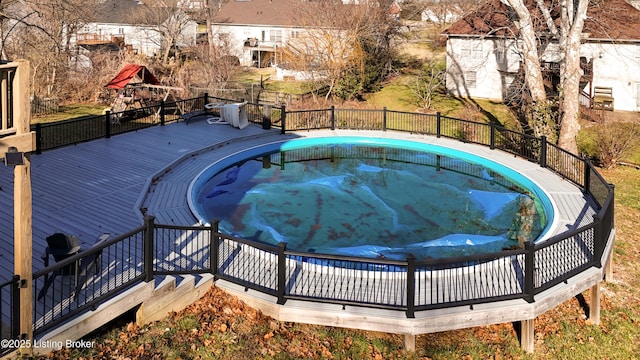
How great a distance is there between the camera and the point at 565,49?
1786cm

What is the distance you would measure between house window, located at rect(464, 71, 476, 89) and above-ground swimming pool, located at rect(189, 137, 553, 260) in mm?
12052

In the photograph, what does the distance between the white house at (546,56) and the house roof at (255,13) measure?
2175 centimetres

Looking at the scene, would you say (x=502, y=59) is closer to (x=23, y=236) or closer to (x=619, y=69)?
(x=619, y=69)

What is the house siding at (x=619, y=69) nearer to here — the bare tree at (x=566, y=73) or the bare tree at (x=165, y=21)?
the bare tree at (x=566, y=73)

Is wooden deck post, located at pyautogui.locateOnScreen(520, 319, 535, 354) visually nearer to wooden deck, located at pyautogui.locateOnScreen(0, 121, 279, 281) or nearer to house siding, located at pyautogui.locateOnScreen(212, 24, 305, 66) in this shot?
wooden deck, located at pyautogui.locateOnScreen(0, 121, 279, 281)

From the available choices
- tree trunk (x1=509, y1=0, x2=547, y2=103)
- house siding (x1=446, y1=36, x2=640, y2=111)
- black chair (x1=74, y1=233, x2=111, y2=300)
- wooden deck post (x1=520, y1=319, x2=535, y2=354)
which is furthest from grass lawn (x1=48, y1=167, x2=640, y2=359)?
house siding (x1=446, y1=36, x2=640, y2=111)

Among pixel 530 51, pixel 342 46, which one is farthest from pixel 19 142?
pixel 342 46

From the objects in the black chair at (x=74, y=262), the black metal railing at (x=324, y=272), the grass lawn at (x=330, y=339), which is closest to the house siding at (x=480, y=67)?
the black metal railing at (x=324, y=272)

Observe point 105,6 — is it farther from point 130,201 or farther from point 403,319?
point 403,319

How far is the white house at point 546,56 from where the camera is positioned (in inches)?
975

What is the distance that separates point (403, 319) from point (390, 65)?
27.2m

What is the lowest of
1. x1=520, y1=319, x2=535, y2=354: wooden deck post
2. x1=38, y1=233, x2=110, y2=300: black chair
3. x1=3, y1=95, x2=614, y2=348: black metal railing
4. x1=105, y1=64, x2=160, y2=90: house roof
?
x1=520, y1=319, x2=535, y2=354: wooden deck post

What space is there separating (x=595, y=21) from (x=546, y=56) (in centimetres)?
284

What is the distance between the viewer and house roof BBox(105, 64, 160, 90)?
22141 mm
